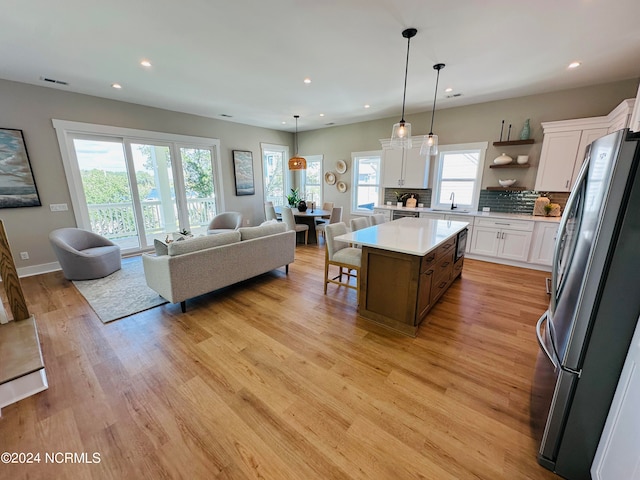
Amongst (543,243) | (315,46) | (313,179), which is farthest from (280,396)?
(313,179)

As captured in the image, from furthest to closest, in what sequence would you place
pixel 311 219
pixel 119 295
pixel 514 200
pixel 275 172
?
pixel 275 172 < pixel 311 219 < pixel 514 200 < pixel 119 295

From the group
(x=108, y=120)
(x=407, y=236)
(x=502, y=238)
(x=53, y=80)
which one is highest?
(x=53, y=80)

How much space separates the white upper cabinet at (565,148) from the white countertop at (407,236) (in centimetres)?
205

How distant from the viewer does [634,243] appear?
3.34 feet

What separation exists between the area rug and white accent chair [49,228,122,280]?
0.12 m

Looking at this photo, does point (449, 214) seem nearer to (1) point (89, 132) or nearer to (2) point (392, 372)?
(2) point (392, 372)

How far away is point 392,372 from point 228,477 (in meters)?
1.28

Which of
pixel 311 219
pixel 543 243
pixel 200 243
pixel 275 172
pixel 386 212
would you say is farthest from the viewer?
pixel 275 172

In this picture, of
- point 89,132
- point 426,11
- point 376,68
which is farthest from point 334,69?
point 89,132

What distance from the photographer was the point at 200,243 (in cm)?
293

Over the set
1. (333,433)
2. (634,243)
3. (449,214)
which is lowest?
(333,433)

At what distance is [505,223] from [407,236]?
2681 mm

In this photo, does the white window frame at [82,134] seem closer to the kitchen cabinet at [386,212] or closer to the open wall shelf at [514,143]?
the kitchen cabinet at [386,212]

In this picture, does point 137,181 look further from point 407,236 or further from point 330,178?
point 407,236
